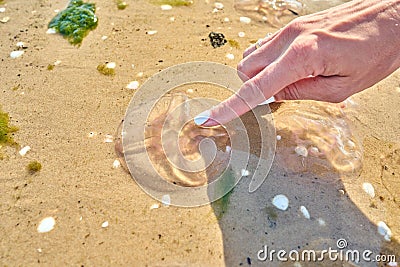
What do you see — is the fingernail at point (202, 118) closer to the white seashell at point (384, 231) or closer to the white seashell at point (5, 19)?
the white seashell at point (384, 231)

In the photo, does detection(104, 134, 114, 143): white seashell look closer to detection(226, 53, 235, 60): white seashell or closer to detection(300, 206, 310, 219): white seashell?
detection(226, 53, 235, 60): white seashell

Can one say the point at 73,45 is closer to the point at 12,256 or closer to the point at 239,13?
the point at 239,13

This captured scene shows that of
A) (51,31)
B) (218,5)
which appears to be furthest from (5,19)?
(218,5)

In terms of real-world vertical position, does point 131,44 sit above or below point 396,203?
above

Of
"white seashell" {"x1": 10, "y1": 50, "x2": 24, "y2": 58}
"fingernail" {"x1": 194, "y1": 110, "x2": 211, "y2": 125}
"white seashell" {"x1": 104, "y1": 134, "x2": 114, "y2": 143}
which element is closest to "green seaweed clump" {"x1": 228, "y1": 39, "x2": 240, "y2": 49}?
"fingernail" {"x1": 194, "y1": 110, "x2": 211, "y2": 125}

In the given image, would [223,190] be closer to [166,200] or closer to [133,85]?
[166,200]

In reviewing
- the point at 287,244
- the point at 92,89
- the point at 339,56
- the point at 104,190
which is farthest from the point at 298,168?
the point at 92,89

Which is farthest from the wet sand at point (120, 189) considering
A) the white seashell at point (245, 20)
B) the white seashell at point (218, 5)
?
the white seashell at point (218, 5)
